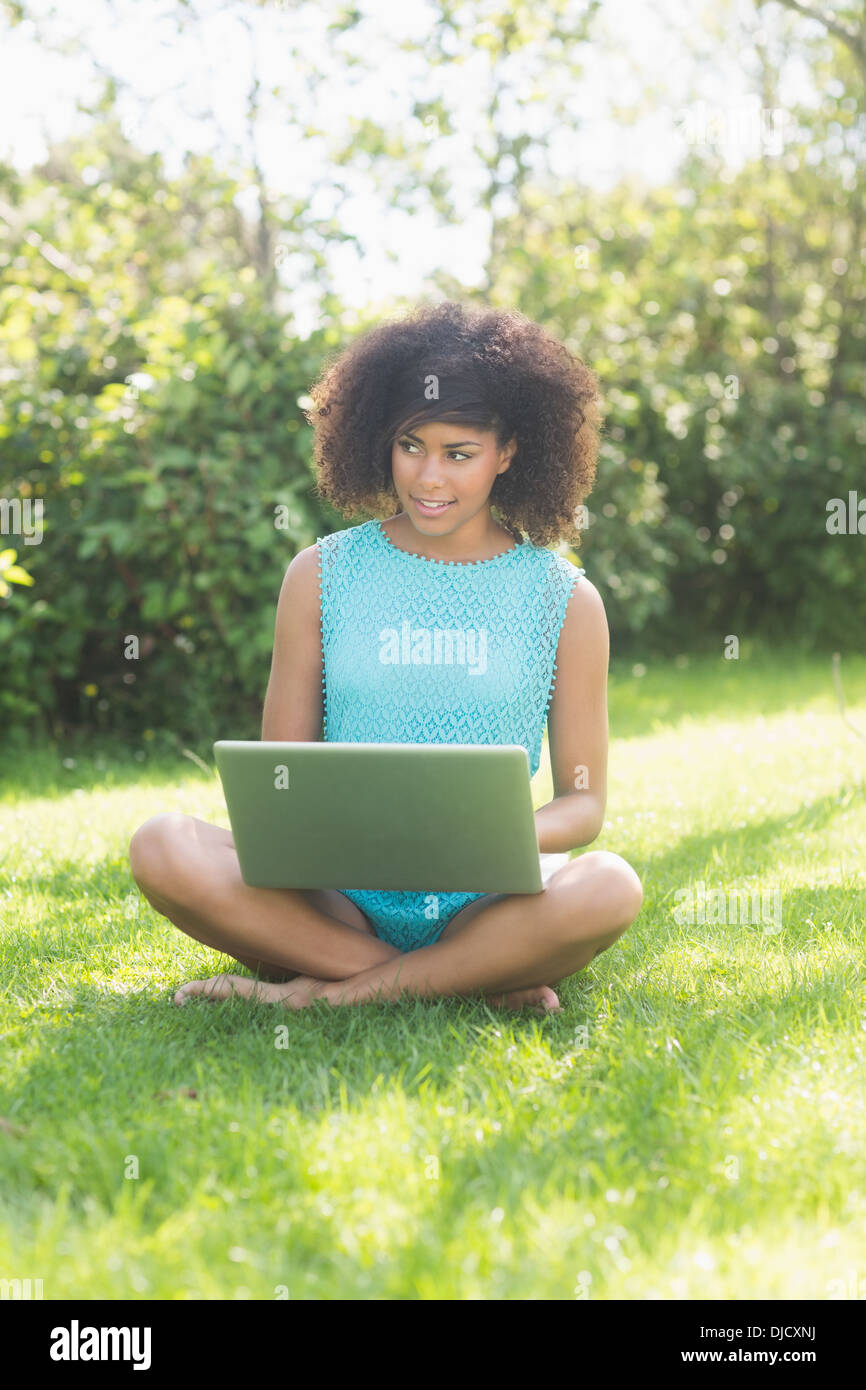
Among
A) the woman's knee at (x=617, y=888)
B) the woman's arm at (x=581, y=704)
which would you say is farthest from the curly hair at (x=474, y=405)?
the woman's knee at (x=617, y=888)

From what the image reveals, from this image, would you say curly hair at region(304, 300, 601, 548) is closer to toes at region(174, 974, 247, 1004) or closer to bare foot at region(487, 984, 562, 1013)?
bare foot at region(487, 984, 562, 1013)

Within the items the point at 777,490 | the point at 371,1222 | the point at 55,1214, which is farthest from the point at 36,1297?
the point at 777,490

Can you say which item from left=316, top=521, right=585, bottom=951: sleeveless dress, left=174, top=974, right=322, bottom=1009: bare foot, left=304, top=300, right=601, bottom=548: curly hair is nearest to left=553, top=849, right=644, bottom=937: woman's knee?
left=316, top=521, right=585, bottom=951: sleeveless dress

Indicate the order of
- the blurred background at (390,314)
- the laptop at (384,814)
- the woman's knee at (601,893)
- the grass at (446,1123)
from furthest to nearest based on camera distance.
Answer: the blurred background at (390,314)
the woman's knee at (601,893)
the laptop at (384,814)
the grass at (446,1123)

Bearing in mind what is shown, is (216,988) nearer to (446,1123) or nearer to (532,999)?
(532,999)

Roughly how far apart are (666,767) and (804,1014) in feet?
9.27

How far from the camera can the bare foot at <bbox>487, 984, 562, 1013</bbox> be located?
106 inches

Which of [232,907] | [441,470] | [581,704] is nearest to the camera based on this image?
[232,907]

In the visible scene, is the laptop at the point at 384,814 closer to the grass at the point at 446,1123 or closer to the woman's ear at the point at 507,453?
the grass at the point at 446,1123

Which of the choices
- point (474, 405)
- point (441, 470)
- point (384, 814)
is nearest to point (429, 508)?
point (441, 470)

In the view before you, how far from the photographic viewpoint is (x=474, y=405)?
2816mm

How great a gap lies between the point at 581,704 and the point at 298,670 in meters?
0.62

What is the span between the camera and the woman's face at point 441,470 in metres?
2.79

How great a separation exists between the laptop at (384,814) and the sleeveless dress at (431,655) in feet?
1.24
